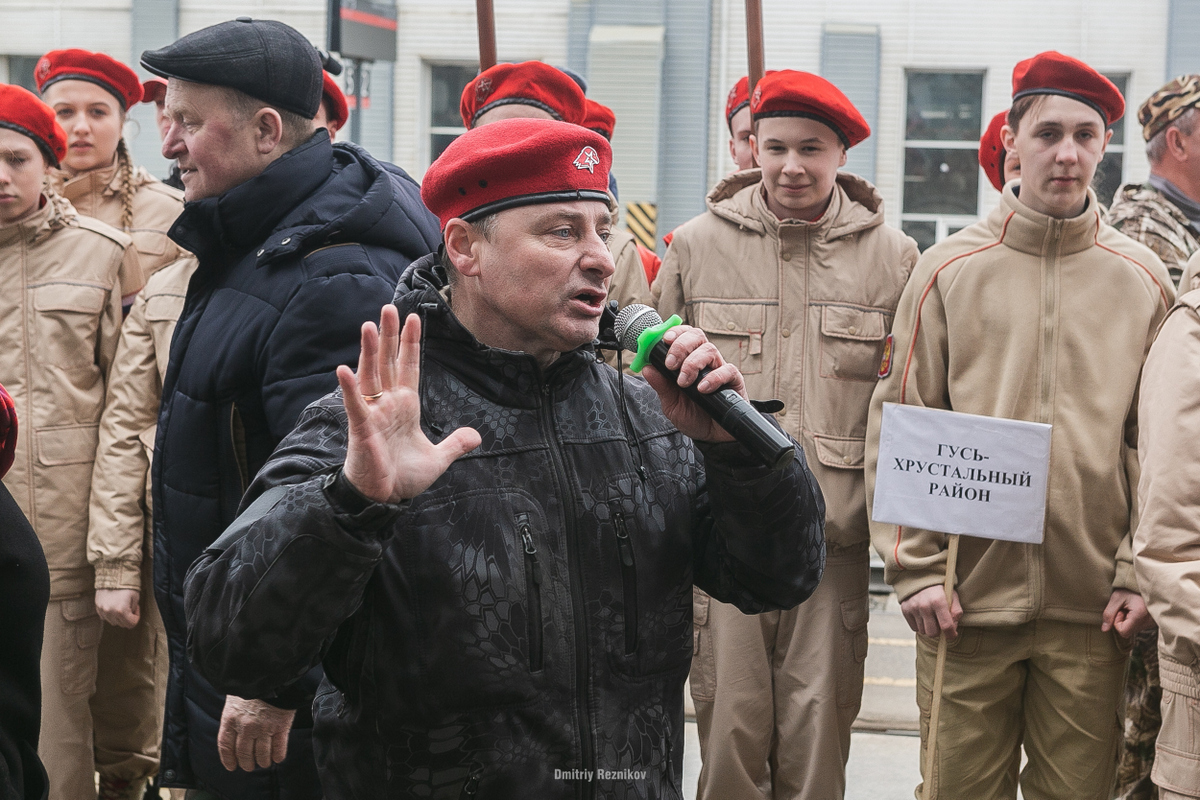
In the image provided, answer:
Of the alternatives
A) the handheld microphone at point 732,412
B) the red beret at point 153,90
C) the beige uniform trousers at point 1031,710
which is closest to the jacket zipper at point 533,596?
the handheld microphone at point 732,412

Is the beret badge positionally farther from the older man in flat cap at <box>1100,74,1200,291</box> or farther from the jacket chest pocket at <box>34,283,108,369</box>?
the older man in flat cap at <box>1100,74,1200,291</box>

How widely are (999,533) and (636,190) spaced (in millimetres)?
10848

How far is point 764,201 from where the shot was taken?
14.4ft

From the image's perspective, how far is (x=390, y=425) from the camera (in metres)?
1.79

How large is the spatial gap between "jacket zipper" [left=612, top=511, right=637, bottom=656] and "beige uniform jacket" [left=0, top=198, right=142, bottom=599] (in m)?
2.90

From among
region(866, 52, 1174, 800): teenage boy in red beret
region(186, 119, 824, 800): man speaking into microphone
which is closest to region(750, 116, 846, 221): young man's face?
region(866, 52, 1174, 800): teenage boy in red beret

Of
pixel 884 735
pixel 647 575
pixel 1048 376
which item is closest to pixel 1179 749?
pixel 1048 376

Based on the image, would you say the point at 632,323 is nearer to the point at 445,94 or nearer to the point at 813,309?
the point at 813,309

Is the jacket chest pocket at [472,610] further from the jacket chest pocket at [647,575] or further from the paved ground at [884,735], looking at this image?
the paved ground at [884,735]

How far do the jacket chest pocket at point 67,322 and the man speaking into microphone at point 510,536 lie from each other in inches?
102

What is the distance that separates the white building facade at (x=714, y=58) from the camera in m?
13.5

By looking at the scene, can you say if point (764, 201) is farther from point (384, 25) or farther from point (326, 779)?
point (384, 25)

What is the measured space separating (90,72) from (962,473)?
399cm

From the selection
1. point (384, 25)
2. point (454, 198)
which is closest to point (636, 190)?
point (384, 25)
